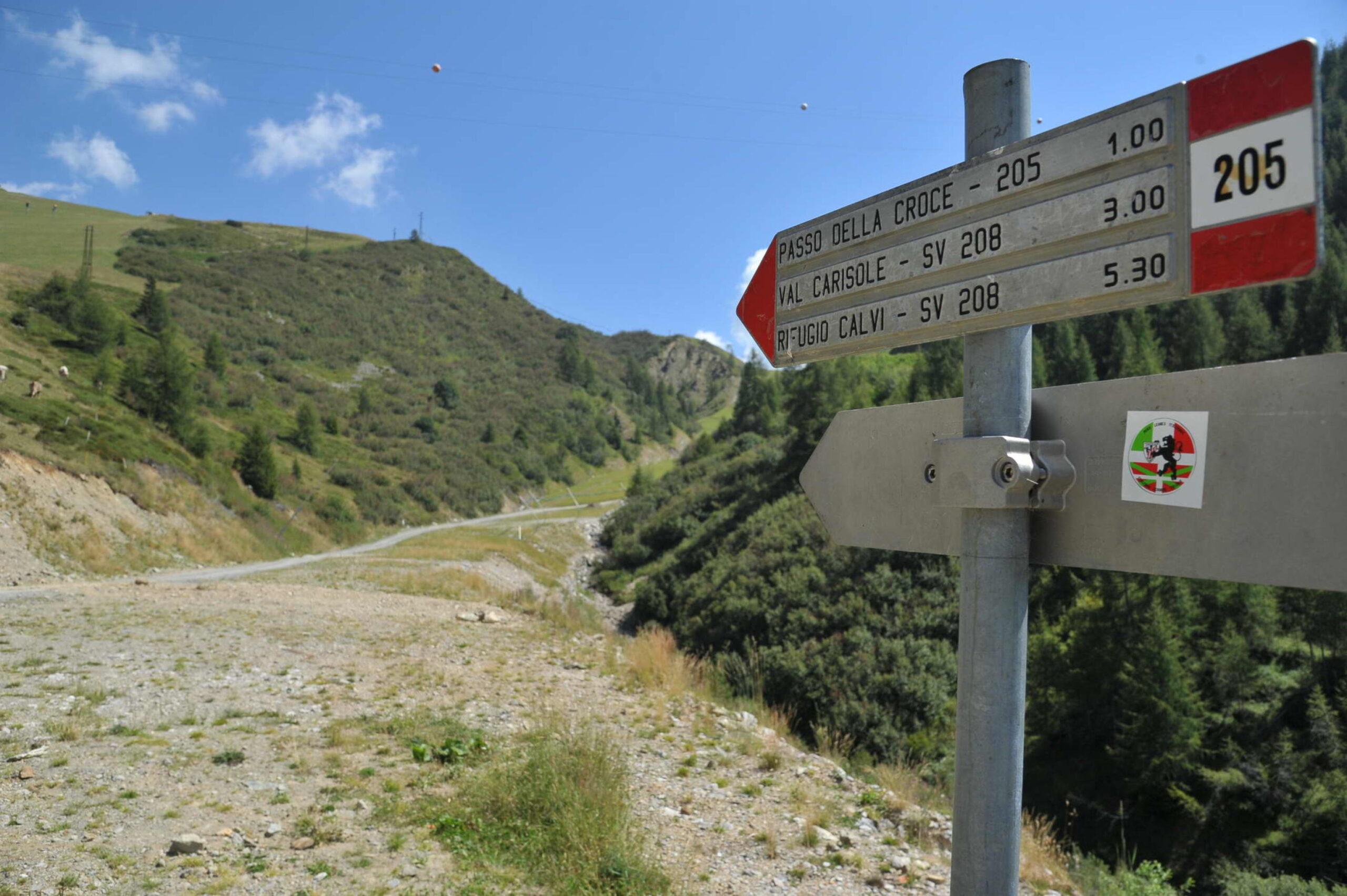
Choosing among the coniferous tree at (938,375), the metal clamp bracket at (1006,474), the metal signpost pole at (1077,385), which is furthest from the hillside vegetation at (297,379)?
the coniferous tree at (938,375)

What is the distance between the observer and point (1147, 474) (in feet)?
5.33

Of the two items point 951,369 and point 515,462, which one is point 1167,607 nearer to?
point 951,369

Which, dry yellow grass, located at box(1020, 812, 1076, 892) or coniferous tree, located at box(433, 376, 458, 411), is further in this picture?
coniferous tree, located at box(433, 376, 458, 411)

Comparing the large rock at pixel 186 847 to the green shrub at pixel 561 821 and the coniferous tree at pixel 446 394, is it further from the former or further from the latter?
the coniferous tree at pixel 446 394

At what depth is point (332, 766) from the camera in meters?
6.27

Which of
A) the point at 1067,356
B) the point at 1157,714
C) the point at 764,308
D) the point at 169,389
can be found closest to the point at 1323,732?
the point at 1157,714

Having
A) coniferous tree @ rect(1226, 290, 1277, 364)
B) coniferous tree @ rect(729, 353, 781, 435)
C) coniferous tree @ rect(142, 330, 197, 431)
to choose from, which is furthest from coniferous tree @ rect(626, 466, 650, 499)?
coniferous tree @ rect(1226, 290, 1277, 364)

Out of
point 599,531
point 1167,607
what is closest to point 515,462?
point 599,531

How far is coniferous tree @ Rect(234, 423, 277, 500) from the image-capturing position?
4044cm

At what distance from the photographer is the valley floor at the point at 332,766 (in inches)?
180

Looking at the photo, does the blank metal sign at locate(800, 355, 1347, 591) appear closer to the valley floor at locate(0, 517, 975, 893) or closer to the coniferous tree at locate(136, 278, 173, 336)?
the valley floor at locate(0, 517, 975, 893)

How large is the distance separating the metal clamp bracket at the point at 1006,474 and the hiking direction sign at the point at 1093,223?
0.28m

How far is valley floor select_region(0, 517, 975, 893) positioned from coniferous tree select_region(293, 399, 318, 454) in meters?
42.4

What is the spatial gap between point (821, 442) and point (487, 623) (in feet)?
43.7
